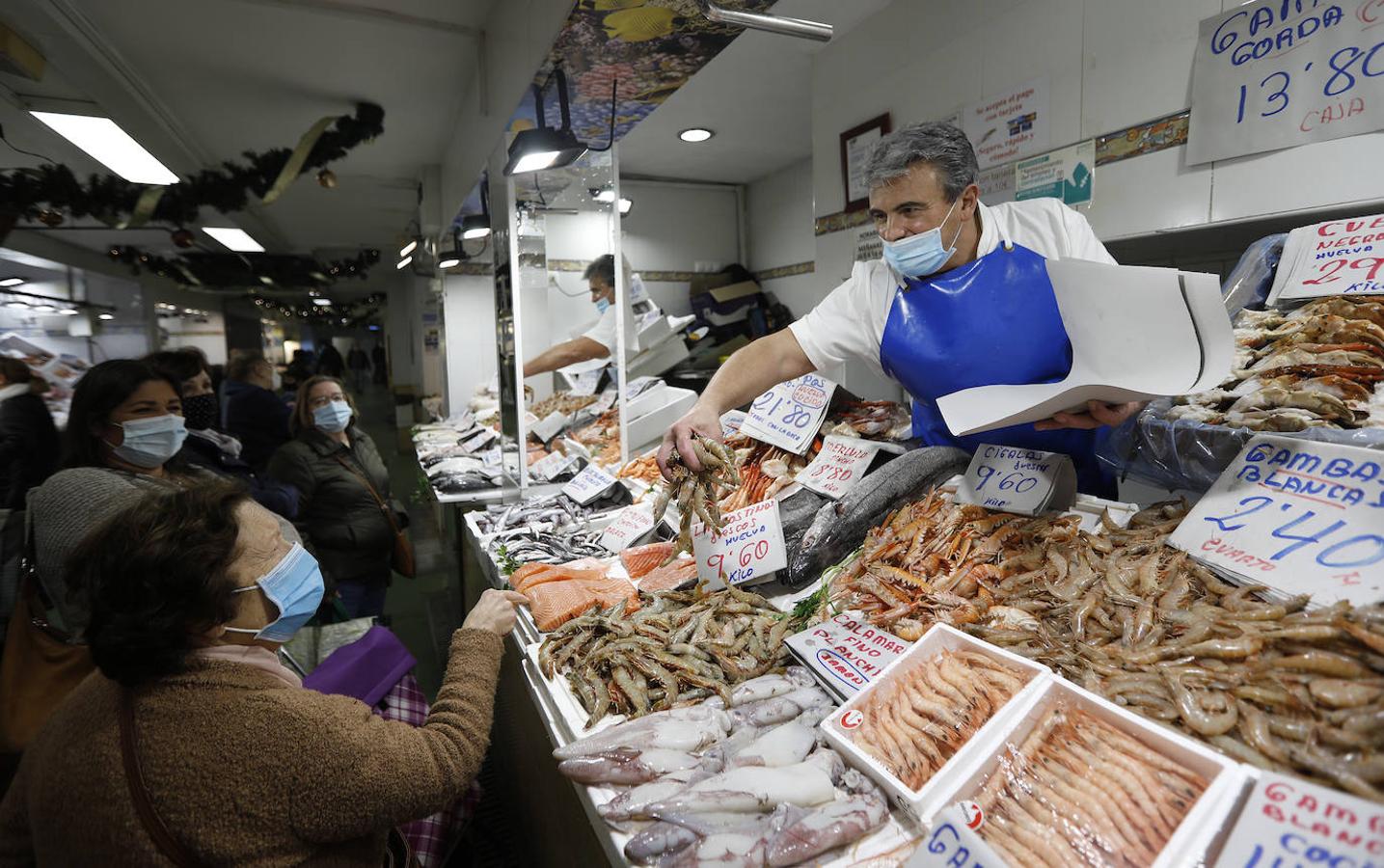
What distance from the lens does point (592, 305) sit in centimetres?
467

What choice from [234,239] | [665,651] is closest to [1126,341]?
[665,651]

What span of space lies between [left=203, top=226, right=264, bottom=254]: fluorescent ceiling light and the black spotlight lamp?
10183 millimetres

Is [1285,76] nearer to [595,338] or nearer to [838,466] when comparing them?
[838,466]

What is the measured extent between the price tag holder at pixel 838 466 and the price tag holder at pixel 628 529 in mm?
777

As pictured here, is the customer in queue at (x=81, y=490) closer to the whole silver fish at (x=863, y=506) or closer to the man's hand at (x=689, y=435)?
the man's hand at (x=689, y=435)

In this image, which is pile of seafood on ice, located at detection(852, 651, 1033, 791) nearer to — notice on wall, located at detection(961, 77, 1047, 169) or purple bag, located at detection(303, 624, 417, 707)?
purple bag, located at detection(303, 624, 417, 707)

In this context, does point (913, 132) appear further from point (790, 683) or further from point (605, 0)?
point (790, 683)

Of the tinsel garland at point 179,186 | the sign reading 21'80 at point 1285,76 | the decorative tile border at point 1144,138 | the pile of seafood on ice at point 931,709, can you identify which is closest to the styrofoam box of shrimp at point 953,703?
the pile of seafood on ice at point 931,709

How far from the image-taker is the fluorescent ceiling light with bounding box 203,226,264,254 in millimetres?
10938

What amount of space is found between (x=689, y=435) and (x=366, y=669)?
1.67m

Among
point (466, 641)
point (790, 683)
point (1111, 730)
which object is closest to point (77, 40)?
point (466, 641)

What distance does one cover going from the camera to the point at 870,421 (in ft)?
8.89

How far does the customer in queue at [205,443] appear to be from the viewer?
3730mm

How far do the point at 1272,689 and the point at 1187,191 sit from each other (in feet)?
9.67
